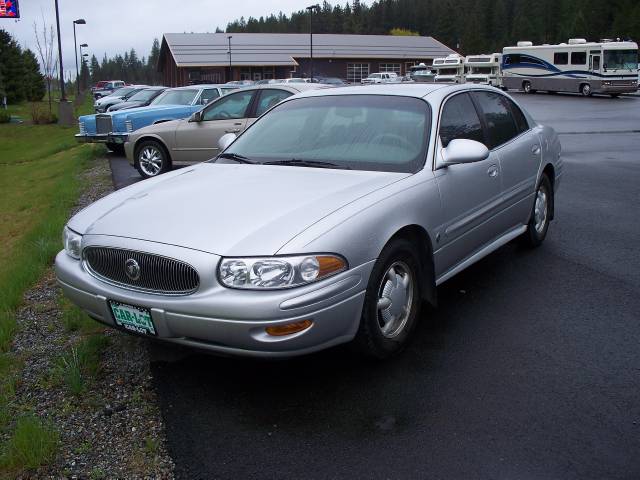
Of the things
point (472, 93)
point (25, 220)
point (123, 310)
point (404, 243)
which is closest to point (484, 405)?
point (404, 243)

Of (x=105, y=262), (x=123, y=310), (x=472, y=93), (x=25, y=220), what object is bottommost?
(x=25, y=220)

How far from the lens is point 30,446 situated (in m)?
3.09

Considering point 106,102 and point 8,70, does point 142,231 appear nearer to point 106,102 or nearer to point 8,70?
point 106,102

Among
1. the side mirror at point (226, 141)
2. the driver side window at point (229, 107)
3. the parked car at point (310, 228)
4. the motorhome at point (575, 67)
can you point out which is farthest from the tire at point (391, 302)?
the motorhome at point (575, 67)

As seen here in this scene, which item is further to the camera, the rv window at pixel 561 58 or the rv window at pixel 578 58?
the rv window at pixel 561 58

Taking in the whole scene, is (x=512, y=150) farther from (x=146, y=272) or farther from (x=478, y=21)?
(x=478, y=21)

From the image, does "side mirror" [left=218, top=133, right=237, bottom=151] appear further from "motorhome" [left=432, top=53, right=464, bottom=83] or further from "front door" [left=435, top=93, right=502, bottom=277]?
"motorhome" [left=432, top=53, right=464, bottom=83]

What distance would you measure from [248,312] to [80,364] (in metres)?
1.39

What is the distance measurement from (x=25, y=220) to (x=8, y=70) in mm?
47138

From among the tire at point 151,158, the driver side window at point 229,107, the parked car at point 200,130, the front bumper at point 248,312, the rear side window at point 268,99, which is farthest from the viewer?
the tire at point 151,158

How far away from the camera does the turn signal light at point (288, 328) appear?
3256 mm

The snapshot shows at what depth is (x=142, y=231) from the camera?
11.8 feet

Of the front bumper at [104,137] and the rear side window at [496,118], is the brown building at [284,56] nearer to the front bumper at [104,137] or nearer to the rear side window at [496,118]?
the front bumper at [104,137]

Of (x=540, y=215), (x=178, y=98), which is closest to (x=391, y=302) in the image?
(x=540, y=215)
